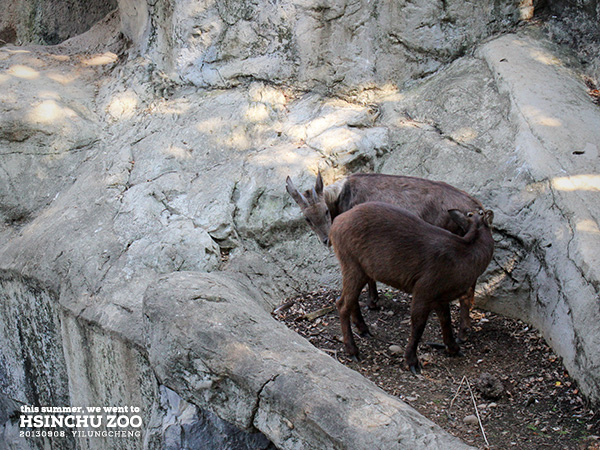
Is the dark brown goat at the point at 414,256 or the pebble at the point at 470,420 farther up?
the dark brown goat at the point at 414,256

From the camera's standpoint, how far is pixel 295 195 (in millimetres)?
6211

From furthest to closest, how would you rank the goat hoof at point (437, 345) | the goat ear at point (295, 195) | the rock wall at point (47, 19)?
the rock wall at point (47, 19), the goat ear at point (295, 195), the goat hoof at point (437, 345)

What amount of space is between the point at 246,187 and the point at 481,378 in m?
3.31

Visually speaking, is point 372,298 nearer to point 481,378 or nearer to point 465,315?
point 465,315

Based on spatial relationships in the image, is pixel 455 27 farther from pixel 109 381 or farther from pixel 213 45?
pixel 109 381

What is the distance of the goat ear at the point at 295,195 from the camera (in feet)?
20.2

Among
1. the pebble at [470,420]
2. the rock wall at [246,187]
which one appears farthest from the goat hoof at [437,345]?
the pebble at [470,420]

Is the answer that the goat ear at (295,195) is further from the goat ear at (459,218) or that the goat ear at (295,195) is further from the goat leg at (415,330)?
the goat leg at (415,330)

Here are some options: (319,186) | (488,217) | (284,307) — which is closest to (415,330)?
(488,217)

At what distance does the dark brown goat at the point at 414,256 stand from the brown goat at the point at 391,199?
9.9 inches

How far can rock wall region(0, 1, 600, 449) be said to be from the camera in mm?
4273

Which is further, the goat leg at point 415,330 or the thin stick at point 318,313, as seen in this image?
the thin stick at point 318,313

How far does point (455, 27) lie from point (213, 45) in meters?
3.05

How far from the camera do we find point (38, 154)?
26.4 ft
